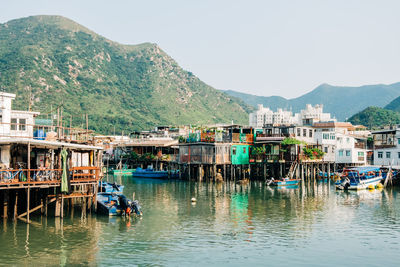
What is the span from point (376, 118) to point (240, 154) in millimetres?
124214

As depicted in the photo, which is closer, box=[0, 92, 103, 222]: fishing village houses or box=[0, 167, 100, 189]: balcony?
box=[0, 167, 100, 189]: balcony

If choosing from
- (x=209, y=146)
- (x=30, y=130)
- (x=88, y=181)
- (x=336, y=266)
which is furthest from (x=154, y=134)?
(x=336, y=266)

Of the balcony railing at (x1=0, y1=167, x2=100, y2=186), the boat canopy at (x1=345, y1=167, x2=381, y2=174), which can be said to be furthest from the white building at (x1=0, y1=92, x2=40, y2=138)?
the boat canopy at (x1=345, y1=167, x2=381, y2=174)

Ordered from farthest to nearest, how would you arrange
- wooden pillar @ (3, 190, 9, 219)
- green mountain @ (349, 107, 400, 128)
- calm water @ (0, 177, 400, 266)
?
1. green mountain @ (349, 107, 400, 128)
2. wooden pillar @ (3, 190, 9, 219)
3. calm water @ (0, 177, 400, 266)

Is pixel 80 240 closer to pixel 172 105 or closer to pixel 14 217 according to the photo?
pixel 14 217

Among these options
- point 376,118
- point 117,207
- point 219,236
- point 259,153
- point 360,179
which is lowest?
point 219,236

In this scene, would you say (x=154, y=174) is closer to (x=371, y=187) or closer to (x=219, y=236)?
(x=371, y=187)

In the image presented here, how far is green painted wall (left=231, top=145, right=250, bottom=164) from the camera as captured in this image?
7346 centimetres

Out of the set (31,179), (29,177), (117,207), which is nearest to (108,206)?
(117,207)

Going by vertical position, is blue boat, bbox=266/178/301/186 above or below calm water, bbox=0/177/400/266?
above

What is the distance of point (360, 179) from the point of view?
6253 centimetres

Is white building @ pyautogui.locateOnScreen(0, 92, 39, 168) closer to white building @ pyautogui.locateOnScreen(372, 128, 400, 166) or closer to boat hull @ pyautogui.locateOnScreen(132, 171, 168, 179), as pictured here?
boat hull @ pyautogui.locateOnScreen(132, 171, 168, 179)

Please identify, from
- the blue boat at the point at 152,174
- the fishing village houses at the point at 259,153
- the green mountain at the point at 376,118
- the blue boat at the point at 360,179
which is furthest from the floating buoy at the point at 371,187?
the green mountain at the point at 376,118

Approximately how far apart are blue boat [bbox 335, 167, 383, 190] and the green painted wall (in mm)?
17025
